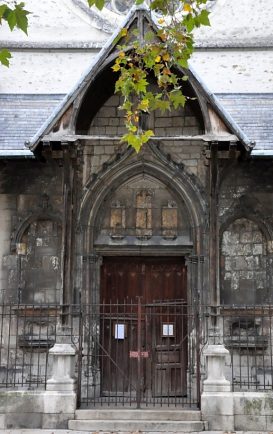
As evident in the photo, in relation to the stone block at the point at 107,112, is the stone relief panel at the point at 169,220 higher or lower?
lower

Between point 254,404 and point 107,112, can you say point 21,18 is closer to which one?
point 107,112

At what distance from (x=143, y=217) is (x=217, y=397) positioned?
12.1ft

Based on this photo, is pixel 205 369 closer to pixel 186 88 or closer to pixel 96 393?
pixel 96 393

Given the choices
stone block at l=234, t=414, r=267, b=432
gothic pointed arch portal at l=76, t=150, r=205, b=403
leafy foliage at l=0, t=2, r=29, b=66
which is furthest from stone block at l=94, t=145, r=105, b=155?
stone block at l=234, t=414, r=267, b=432

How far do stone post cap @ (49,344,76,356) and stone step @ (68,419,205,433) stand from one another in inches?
43.7

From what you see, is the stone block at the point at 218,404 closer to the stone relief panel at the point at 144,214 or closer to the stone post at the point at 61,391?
the stone post at the point at 61,391

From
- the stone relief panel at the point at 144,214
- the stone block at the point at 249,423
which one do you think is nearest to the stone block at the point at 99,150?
the stone relief panel at the point at 144,214

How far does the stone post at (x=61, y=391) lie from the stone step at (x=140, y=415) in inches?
7.7

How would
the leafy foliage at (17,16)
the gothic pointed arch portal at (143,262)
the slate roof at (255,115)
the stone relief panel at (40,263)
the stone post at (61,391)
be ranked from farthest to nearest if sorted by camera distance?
the stone relief panel at (40,263) → the slate roof at (255,115) → the gothic pointed arch portal at (143,262) → the stone post at (61,391) → the leafy foliage at (17,16)

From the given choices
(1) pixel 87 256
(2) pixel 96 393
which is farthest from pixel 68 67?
(2) pixel 96 393

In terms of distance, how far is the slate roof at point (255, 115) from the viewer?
34.2ft

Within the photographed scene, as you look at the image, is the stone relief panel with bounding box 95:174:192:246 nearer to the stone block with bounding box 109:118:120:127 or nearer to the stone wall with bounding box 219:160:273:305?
the stone wall with bounding box 219:160:273:305

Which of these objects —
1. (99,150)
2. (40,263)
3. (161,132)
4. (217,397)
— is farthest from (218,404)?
(161,132)

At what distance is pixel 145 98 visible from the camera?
812cm
